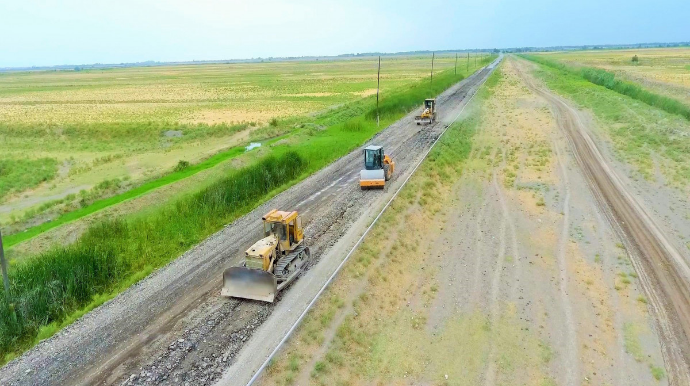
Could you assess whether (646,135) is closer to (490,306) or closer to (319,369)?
(490,306)

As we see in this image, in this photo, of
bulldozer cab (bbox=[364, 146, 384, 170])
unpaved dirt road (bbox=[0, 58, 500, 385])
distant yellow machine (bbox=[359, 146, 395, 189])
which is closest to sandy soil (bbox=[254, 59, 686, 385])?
unpaved dirt road (bbox=[0, 58, 500, 385])

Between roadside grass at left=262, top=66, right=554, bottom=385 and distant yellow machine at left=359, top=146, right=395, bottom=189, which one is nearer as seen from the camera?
roadside grass at left=262, top=66, right=554, bottom=385

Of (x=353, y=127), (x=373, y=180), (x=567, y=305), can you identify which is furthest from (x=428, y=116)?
(x=567, y=305)

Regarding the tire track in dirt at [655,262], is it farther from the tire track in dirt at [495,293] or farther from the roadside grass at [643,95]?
the roadside grass at [643,95]

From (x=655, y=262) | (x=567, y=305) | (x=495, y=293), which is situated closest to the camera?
(x=567, y=305)

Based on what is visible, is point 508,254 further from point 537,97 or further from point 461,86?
point 461,86

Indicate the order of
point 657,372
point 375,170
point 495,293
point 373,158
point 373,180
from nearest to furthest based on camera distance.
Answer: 1. point 657,372
2. point 495,293
3. point 373,180
4. point 375,170
5. point 373,158

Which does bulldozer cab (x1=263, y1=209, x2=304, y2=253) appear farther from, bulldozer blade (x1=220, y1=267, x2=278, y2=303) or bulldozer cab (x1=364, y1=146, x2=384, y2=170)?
bulldozer cab (x1=364, y1=146, x2=384, y2=170)
